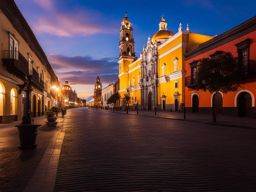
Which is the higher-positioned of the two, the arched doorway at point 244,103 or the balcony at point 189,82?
the balcony at point 189,82

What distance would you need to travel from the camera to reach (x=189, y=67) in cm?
3822

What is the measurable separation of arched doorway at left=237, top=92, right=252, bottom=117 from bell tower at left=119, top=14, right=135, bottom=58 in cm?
5467

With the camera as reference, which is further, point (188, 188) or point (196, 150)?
point (196, 150)

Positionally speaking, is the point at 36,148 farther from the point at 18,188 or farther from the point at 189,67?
the point at 189,67

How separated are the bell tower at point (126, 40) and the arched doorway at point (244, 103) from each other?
5467cm

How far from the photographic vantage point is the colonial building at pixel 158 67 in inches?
1654

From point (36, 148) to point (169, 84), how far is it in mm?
40868

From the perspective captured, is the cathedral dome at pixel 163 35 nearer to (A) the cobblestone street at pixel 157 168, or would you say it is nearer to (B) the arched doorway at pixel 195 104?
(B) the arched doorway at pixel 195 104

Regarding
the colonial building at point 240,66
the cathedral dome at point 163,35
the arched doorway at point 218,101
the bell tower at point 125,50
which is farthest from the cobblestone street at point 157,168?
the bell tower at point 125,50

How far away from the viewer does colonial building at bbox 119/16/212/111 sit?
138 feet

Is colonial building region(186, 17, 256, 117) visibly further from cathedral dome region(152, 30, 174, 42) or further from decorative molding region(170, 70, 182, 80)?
cathedral dome region(152, 30, 174, 42)

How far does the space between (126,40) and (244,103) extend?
5721cm

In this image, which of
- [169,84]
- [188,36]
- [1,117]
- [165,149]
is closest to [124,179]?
[165,149]

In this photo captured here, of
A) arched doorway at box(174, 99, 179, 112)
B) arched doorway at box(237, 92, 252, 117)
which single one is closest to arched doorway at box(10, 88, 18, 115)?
arched doorway at box(237, 92, 252, 117)
